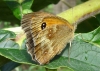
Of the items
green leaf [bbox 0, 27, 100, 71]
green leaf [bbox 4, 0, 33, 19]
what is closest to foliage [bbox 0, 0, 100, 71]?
green leaf [bbox 0, 27, 100, 71]

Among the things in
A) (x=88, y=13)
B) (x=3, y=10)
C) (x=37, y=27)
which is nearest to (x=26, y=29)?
(x=37, y=27)

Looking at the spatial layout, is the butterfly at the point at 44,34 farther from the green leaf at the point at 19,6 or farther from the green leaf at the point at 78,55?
the green leaf at the point at 19,6

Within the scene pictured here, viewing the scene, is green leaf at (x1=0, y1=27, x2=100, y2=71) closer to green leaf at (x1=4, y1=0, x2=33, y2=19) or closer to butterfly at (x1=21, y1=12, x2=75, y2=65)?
butterfly at (x1=21, y1=12, x2=75, y2=65)

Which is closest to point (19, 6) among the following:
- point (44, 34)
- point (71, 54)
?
point (44, 34)

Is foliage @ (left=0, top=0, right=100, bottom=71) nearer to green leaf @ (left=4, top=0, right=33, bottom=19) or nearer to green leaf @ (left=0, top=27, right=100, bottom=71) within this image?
green leaf @ (left=0, top=27, right=100, bottom=71)

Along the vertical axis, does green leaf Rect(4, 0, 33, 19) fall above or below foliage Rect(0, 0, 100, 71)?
above

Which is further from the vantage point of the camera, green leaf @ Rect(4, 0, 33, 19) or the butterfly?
green leaf @ Rect(4, 0, 33, 19)
